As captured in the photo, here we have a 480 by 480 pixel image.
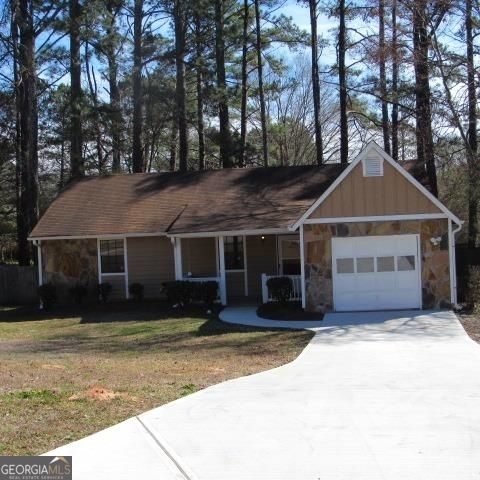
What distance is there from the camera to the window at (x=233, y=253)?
2234cm

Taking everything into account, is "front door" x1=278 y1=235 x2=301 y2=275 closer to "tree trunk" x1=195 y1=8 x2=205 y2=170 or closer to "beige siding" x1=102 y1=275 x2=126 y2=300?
"beige siding" x1=102 y1=275 x2=126 y2=300

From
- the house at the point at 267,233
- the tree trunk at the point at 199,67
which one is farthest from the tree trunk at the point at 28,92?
the tree trunk at the point at 199,67

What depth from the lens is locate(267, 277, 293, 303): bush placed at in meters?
18.8

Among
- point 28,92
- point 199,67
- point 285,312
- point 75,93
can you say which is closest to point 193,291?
point 285,312

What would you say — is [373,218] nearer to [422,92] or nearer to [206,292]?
[206,292]

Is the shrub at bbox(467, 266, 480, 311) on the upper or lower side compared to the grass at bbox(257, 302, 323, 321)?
upper

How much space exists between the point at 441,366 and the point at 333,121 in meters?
35.0

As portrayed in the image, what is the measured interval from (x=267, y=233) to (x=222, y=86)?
50.3ft

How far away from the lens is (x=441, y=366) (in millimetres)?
9711

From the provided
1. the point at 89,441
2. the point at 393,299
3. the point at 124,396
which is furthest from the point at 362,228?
the point at 89,441

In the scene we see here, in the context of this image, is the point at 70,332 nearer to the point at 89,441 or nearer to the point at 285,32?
the point at 89,441

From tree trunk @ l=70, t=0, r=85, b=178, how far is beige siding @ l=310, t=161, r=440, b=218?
648 inches

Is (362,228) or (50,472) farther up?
(362,228)

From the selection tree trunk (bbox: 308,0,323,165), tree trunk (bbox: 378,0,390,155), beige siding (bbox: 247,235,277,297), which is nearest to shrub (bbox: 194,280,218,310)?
beige siding (bbox: 247,235,277,297)
